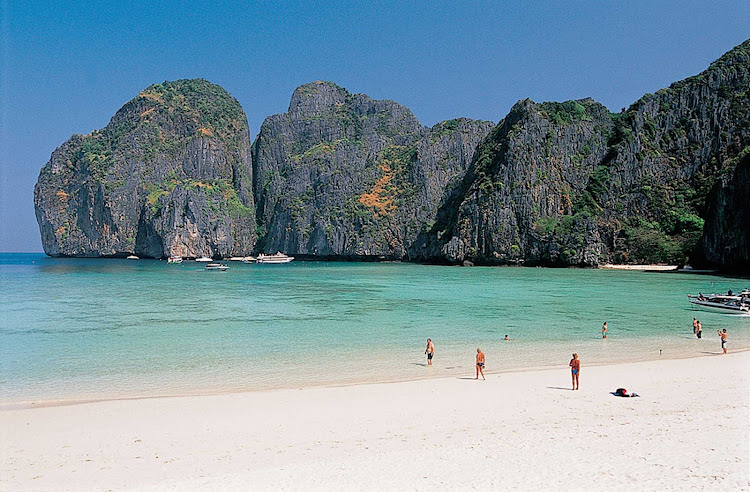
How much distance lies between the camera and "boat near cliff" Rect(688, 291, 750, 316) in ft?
104

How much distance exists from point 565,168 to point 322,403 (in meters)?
116

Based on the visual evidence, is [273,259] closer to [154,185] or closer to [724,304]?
[154,185]

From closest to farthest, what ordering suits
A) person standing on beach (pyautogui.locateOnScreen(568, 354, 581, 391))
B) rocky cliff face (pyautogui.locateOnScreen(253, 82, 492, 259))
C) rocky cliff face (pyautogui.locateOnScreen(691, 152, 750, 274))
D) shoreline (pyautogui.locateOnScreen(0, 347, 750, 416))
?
shoreline (pyautogui.locateOnScreen(0, 347, 750, 416)) → person standing on beach (pyautogui.locateOnScreen(568, 354, 581, 391)) → rocky cliff face (pyautogui.locateOnScreen(691, 152, 750, 274)) → rocky cliff face (pyautogui.locateOnScreen(253, 82, 492, 259))

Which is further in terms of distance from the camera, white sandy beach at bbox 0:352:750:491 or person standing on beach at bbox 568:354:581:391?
person standing on beach at bbox 568:354:581:391

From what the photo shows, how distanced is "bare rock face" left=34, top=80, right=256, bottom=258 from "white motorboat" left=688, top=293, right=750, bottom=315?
142 m

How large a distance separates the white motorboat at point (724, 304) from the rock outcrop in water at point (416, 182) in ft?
130

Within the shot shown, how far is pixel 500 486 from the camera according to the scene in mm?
7254

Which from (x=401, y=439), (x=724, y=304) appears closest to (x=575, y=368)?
(x=401, y=439)

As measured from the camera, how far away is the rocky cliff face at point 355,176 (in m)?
142

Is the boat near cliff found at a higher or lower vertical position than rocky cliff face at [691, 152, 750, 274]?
lower

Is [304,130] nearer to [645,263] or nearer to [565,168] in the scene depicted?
[565,168]

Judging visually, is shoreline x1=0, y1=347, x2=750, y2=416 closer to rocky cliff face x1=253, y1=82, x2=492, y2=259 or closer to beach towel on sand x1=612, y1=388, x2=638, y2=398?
beach towel on sand x1=612, y1=388, x2=638, y2=398

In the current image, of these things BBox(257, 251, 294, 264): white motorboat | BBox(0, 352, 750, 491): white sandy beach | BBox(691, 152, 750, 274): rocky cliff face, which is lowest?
BBox(257, 251, 294, 264): white motorboat

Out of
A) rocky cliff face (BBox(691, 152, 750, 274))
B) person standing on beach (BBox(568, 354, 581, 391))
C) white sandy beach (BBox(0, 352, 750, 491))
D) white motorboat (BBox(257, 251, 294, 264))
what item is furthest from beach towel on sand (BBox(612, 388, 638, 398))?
white motorboat (BBox(257, 251, 294, 264))
